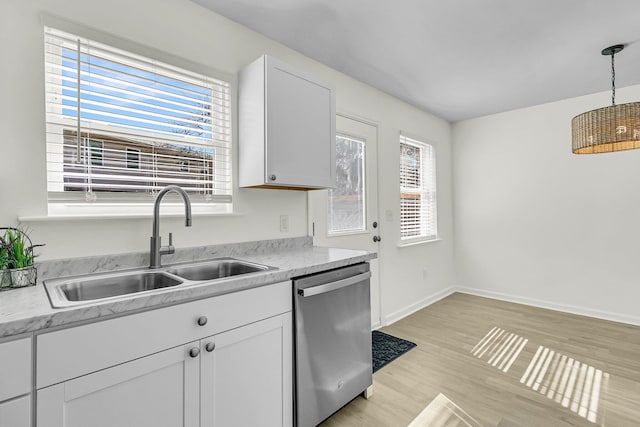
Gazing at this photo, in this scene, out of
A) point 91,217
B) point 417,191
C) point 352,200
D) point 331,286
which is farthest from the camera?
point 417,191

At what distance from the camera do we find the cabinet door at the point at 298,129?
1896 millimetres

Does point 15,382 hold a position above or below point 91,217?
below

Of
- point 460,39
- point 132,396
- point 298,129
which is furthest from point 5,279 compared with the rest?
point 460,39

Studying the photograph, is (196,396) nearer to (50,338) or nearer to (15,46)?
(50,338)

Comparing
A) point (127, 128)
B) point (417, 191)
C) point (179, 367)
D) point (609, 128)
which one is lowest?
point (179, 367)

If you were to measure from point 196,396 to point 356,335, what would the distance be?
3.22 ft

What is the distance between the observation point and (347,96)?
292cm

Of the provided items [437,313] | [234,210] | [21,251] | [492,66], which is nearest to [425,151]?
[492,66]

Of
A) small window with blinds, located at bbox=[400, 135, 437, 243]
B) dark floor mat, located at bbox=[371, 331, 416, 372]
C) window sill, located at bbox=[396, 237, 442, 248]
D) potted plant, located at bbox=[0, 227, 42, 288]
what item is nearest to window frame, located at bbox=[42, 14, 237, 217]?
potted plant, located at bbox=[0, 227, 42, 288]

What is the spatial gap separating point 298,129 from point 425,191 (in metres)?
2.54

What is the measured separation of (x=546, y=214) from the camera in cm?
378

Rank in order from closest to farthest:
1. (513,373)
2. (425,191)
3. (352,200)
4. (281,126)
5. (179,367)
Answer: (179,367) → (281,126) → (513,373) → (352,200) → (425,191)

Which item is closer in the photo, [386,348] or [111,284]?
[111,284]

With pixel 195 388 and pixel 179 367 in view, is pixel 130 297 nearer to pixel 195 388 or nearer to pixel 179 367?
pixel 179 367
